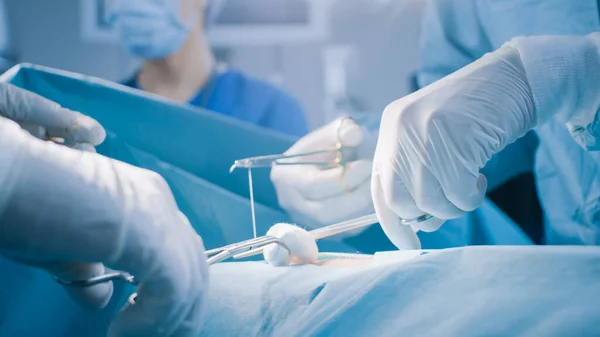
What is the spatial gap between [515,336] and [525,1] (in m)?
Answer: 0.97

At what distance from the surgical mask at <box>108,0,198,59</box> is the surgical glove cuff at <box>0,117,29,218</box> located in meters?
1.70

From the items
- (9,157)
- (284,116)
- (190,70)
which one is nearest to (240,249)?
(9,157)

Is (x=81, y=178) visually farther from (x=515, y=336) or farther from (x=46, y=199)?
(x=515, y=336)

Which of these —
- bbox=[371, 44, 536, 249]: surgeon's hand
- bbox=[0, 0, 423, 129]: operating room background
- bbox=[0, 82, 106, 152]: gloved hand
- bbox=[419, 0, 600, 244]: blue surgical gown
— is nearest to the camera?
bbox=[371, 44, 536, 249]: surgeon's hand

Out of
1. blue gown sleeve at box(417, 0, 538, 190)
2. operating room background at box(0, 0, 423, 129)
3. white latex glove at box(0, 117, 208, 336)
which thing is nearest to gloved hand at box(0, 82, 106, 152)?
white latex glove at box(0, 117, 208, 336)

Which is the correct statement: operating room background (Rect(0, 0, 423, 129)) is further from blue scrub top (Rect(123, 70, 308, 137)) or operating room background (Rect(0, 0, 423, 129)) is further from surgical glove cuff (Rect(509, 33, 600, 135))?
surgical glove cuff (Rect(509, 33, 600, 135))

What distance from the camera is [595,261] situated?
69 cm

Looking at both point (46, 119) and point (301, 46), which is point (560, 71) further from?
point (301, 46)

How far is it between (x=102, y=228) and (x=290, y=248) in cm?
42

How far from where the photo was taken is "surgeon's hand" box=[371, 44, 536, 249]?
0.86 meters

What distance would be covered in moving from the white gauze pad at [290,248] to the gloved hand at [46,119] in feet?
1.39

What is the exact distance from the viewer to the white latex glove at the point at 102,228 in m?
0.56

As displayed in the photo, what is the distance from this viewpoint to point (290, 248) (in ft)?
3.13

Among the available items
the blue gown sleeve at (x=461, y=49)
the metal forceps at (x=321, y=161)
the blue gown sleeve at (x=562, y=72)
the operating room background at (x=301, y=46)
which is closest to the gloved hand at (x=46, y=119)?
the metal forceps at (x=321, y=161)
